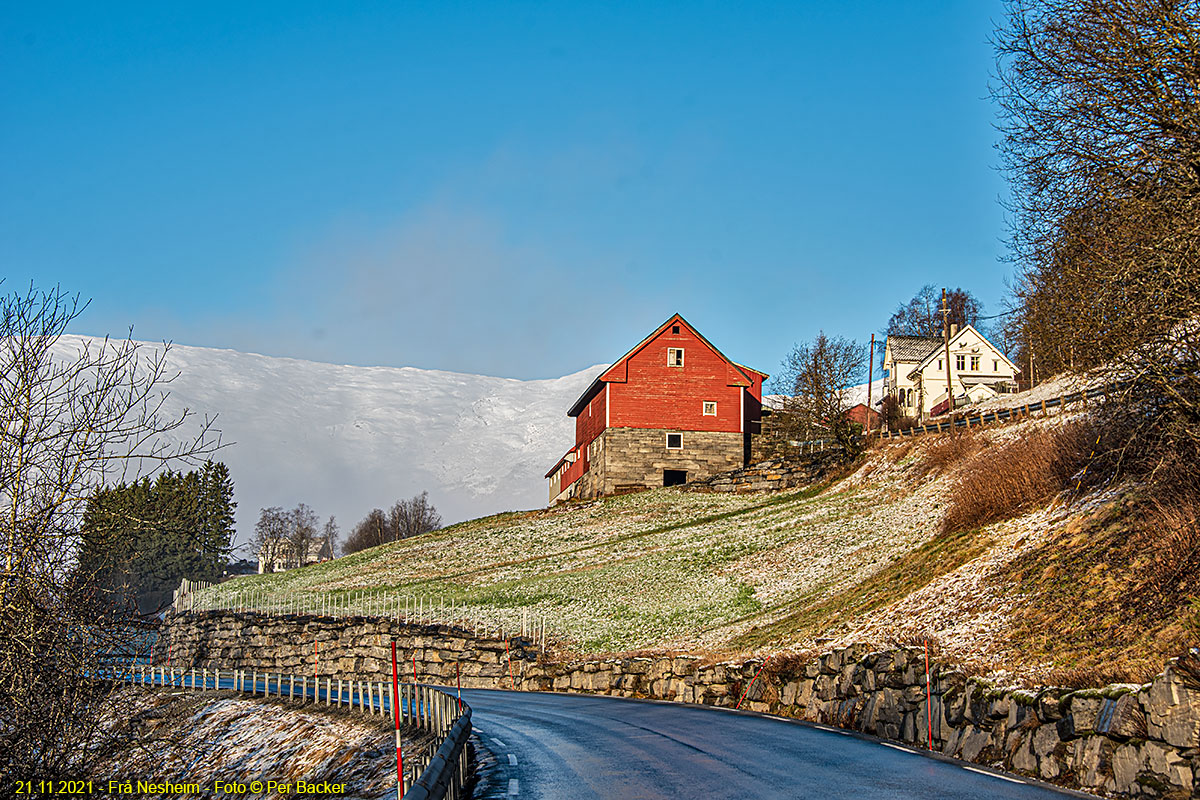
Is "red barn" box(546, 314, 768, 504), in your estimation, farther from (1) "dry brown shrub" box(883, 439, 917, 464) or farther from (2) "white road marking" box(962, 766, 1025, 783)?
(2) "white road marking" box(962, 766, 1025, 783)

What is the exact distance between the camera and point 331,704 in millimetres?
25859

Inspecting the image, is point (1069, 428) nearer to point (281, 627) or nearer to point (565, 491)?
point (281, 627)

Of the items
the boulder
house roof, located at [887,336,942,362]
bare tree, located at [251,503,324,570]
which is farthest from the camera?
bare tree, located at [251,503,324,570]

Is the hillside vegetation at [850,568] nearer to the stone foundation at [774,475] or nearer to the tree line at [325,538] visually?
the stone foundation at [774,475]

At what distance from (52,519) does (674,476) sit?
58985mm

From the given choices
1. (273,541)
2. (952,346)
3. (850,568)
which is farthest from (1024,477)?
(273,541)

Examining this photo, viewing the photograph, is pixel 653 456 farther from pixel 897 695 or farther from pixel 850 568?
pixel 897 695

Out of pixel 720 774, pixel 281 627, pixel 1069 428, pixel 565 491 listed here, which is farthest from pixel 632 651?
pixel 565 491

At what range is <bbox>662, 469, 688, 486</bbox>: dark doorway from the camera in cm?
7062

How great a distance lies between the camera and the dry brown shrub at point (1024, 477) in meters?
26.3

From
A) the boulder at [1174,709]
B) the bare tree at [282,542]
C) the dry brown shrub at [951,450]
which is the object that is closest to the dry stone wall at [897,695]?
the boulder at [1174,709]

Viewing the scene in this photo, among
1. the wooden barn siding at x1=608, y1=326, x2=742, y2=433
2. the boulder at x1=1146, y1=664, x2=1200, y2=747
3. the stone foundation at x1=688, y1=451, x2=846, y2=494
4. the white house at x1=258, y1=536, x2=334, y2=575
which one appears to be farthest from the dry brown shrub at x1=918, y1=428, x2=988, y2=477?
the white house at x1=258, y1=536, x2=334, y2=575

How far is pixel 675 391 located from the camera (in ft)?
235

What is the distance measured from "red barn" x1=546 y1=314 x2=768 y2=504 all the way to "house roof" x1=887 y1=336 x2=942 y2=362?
3336cm
